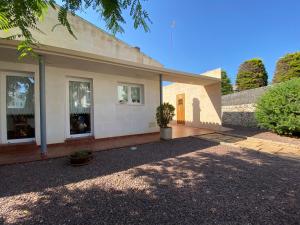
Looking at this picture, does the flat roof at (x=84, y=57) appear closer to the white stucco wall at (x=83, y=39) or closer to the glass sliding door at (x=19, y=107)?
the glass sliding door at (x=19, y=107)

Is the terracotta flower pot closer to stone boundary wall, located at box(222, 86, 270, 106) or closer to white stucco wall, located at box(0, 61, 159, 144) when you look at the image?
white stucco wall, located at box(0, 61, 159, 144)

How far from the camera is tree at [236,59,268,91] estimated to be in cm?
2489

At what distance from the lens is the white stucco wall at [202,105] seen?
1082cm

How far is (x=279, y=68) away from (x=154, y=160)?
76.3ft

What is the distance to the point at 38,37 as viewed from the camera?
7855 mm

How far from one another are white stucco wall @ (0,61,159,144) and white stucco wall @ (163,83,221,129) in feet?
11.5

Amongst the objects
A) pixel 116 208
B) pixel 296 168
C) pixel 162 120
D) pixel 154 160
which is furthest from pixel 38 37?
pixel 296 168

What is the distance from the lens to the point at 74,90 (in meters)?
7.56

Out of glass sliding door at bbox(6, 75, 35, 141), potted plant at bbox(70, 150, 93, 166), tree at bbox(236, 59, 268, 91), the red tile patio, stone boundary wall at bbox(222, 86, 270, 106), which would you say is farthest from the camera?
tree at bbox(236, 59, 268, 91)

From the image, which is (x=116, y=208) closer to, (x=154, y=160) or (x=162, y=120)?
(x=154, y=160)

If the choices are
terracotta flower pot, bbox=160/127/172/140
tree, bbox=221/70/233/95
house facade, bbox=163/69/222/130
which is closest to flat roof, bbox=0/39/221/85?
terracotta flower pot, bbox=160/127/172/140

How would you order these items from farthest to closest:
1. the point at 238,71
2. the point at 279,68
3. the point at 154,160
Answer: the point at 238,71, the point at 279,68, the point at 154,160

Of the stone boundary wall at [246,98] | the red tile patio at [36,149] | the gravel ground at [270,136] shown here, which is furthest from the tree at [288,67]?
the red tile patio at [36,149]

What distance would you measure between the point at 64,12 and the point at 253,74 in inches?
1106
